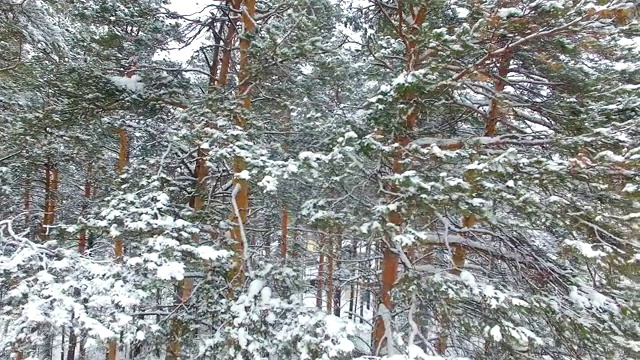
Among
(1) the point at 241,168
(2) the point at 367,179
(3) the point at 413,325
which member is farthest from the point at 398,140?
(3) the point at 413,325

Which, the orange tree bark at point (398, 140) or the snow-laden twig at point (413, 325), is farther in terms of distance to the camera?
the orange tree bark at point (398, 140)

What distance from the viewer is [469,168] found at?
435cm

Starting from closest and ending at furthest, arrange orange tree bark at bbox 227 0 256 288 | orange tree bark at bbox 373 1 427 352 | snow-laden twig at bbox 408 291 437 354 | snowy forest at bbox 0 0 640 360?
snowy forest at bbox 0 0 640 360 → snow-laden twig at bbox 408 291 437 354 → orange tree bark at bbox 373 1 427 352 → orange tree bark at bbox 227 0 256 288

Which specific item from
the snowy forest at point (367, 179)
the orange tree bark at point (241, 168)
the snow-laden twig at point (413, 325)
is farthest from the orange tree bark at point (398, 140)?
the orange tree bark at point (241, 168)

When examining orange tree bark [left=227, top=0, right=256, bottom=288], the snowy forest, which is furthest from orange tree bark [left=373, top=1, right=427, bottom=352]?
orange tree bark [left=227, top=0, right=256, bottom=288]

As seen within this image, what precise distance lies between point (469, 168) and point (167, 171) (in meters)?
4.41

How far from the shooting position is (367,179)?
220 inches

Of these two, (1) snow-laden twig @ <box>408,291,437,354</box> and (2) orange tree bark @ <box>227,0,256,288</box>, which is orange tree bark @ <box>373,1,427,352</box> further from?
(2) orange tree bark @ <box>227,0,256,288</box>

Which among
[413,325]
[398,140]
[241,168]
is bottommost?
[413,325]

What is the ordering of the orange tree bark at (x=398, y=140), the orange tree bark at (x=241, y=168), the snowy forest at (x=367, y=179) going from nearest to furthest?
the snowy forest at (x=367, y=179) < the orange tree bark at (x=398, y=140) < the orange tree bark at (x=241, y=168)

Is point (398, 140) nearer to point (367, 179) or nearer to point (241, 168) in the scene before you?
point (367, 179)

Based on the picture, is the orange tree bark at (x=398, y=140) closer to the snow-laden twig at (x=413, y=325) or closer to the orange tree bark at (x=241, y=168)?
the snow-laden twig at (x=413, y=325)

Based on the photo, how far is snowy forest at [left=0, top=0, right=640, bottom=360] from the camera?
14.4 ft

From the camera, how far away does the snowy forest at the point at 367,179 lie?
14.4 ft
